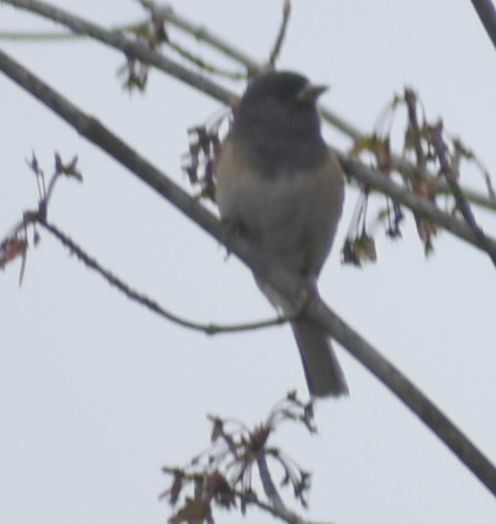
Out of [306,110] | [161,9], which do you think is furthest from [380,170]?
[306,110]

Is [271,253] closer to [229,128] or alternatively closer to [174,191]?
[229,128]

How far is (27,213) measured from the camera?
2.97m

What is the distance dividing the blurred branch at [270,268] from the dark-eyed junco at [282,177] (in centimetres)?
84

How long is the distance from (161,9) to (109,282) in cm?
107

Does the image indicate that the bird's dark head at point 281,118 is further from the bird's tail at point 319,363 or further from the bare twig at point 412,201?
the bare twig at point 412,201

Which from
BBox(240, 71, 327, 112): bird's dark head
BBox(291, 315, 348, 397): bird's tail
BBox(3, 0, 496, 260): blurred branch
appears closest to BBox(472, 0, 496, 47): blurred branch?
BBox(3, 0, 496, 260): blurred branch

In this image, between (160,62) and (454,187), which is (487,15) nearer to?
(454,187)

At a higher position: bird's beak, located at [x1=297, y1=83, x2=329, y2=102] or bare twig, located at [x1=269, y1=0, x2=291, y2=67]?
bird's beak, located at [x1=297, y1=83, x2=329, y2=102]

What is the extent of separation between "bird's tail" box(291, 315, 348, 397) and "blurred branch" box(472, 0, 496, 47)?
6.95ft

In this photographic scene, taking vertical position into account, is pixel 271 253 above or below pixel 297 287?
above

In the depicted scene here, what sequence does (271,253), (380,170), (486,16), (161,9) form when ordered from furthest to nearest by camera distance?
1. (271,253)
2. (161,9)
3. (380,170)
4. (486,16)

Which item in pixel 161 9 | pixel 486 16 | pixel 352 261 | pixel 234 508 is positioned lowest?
pixel 234 508

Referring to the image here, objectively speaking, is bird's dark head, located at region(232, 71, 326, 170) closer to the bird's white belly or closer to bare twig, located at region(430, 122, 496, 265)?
the bird's white belly

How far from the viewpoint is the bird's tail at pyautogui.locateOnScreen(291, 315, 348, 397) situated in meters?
4.74
